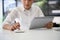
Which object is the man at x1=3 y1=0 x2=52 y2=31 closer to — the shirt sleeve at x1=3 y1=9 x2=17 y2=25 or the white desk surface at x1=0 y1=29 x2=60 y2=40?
the shirt sleeve at x1=3 y1=9 x2=17 y2=25

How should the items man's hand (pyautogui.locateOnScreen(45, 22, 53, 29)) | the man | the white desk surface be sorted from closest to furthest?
the white desk surface → man's hand (pyautogui.locateOnScreen(45, 22, 53, 29)) → the man

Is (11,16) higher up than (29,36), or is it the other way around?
(11,16)

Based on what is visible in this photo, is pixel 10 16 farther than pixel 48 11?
No

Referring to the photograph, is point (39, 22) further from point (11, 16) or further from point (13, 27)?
point (11, 16)

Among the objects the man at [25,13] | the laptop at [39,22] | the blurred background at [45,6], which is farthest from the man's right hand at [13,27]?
the blurred background at [45,6]

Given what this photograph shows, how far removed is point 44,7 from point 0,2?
1.09 meters

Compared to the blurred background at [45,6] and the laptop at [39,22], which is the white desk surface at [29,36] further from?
the blurred background at [45,6]

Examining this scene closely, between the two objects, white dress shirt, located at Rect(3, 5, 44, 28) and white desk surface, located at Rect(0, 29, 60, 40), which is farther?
white dress shirt, located at Rect(3, 5, 44, 28)

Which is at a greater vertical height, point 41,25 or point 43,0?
point 43,0

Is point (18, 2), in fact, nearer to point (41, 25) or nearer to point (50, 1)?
point (50, 1)

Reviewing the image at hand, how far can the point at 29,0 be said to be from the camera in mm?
2154

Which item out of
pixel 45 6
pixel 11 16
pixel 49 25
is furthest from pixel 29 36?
pixel 45 6

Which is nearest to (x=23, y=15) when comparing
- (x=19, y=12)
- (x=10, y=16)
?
(x=19, y=12)

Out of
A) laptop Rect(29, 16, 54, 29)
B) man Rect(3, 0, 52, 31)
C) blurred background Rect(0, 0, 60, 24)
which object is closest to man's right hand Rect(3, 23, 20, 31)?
laptop Rect(29, 16, 54, 29)
